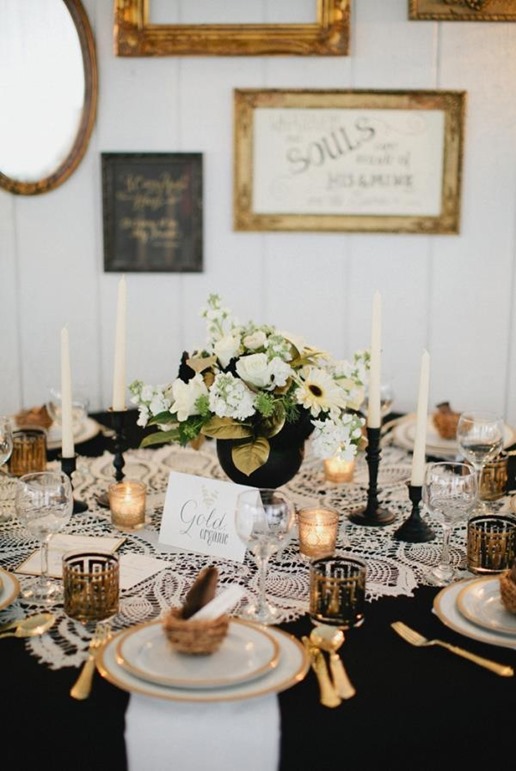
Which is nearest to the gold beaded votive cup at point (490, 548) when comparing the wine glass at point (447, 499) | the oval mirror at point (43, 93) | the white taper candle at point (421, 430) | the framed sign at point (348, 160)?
the wine glass at point (447, 499)

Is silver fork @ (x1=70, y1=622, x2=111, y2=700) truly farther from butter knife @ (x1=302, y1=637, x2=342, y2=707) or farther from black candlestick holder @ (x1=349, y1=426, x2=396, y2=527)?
black candlestick holder @ (x1=349, y1=426, x2=396, y2=527)

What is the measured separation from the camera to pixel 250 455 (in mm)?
1495

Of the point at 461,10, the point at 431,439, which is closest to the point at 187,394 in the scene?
the point at 431,439

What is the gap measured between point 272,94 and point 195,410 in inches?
60.2

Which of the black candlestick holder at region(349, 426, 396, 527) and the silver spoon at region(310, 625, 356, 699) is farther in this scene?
the black candlestick holder at region(349, 426, 396, 527)

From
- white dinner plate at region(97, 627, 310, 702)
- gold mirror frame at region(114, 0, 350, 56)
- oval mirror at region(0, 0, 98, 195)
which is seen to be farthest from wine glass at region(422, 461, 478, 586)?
oval mirror at region(0, 0, 98, 195)

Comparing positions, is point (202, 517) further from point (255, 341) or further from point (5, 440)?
point (5, 440)

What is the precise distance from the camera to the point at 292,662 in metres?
1.08

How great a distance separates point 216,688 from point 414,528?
2.07ft

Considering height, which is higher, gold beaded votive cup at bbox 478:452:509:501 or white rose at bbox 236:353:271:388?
white rose at bbox 236:353:271:388

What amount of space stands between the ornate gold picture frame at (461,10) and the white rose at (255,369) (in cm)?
165

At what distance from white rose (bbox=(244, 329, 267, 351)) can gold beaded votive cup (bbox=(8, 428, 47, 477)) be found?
57cm

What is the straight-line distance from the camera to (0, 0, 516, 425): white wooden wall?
2729 millimetres

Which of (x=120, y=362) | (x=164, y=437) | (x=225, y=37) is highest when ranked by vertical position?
(x=225, y=37)
